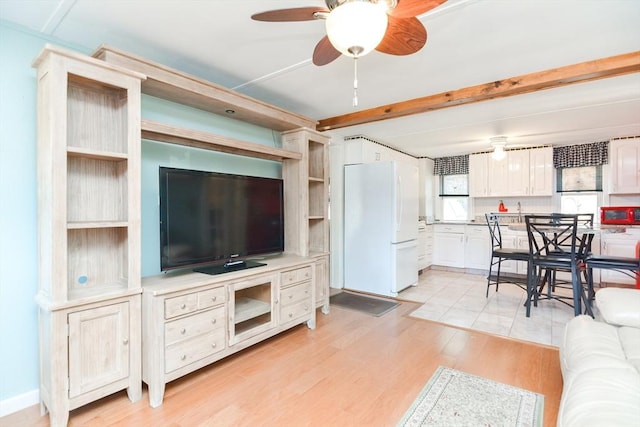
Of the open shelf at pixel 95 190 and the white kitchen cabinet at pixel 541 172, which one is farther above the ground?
the white kitchen cabinet at pixel 541 172

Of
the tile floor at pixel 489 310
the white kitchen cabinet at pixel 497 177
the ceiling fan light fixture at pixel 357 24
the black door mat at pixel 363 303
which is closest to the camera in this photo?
the ceiling fan light fixture at pixel 357 24

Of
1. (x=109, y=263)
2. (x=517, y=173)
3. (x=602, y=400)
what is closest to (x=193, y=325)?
(x=109, y=263)

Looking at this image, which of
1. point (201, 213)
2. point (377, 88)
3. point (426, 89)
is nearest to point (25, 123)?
point (201, 213)

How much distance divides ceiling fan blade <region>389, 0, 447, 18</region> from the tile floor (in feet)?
9.48

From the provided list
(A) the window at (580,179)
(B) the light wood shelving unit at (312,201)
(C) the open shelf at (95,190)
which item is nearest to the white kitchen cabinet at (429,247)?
(A) the window at (580,179)

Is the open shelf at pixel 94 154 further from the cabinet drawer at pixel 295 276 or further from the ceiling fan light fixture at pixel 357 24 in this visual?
the cabinet drawer at pixel 295 276

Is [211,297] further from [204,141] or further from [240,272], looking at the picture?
[204,141]

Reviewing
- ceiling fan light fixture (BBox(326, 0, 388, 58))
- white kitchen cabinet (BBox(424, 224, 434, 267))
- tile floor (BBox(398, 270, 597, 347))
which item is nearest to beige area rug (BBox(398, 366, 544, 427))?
tile floor (BBox(398, 270, 597, 347))

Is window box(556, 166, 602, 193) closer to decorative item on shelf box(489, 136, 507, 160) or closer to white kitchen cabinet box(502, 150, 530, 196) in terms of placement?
white kitchen cabinet box(502, 150, 530, 196)

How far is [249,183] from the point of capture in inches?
111

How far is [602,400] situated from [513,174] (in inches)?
206

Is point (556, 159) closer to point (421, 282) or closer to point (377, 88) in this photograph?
point (421, 282)

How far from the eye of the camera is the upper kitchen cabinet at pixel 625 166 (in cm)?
469

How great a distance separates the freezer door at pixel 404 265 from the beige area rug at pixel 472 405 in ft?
6.59
